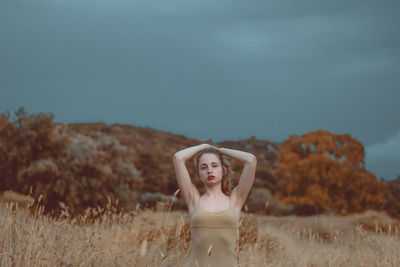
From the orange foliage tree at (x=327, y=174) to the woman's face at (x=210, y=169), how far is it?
1576 cm

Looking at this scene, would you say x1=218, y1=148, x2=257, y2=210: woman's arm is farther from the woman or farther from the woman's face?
the woman's face

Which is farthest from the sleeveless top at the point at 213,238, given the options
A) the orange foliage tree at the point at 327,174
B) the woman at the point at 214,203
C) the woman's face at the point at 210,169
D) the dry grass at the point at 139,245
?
the orange foliage tree at the point at 327,174

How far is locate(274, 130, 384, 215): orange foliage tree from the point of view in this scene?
61.9ft

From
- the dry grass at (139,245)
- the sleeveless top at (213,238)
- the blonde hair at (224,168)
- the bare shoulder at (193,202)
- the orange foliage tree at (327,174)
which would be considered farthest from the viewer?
the orange foliage tree at (327,174)

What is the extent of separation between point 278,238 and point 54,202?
18.1 feet

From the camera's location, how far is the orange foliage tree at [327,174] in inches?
743

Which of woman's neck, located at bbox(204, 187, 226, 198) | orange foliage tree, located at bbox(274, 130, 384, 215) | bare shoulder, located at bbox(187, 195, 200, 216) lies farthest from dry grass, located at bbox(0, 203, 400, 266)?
orange foliage tree, located at bbox(274, 130, 384, 215)

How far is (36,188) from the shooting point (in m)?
9.95

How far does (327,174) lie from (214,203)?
55.7 ft

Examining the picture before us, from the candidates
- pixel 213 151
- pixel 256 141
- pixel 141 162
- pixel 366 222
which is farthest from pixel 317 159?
pixel 256 141

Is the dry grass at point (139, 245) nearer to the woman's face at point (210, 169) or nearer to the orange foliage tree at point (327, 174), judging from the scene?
the woman's face at point (210, 169)

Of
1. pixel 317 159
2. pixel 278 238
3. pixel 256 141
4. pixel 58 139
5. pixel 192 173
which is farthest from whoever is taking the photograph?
pixel 256 141

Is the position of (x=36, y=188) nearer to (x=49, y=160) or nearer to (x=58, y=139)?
(x=49, y=160)

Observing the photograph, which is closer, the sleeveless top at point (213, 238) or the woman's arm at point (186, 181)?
the sleeveless top at point (213, 238)
